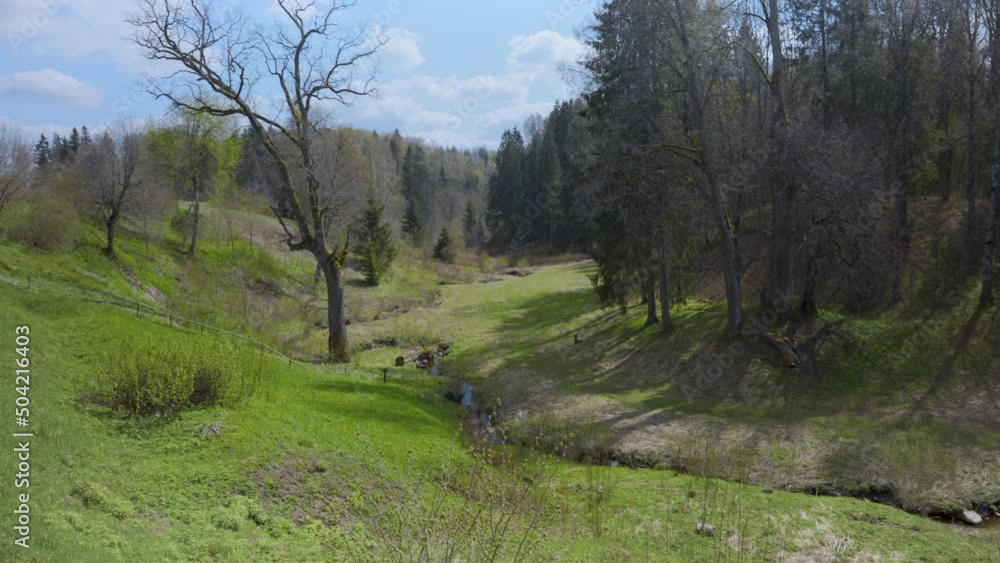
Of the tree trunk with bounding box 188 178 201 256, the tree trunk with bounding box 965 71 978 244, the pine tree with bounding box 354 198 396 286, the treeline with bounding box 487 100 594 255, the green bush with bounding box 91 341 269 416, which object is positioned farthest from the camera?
the treeline with bounding box 487 100 594 255

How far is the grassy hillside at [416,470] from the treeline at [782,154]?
3067mm

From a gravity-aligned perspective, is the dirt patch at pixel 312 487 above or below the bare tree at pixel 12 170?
below

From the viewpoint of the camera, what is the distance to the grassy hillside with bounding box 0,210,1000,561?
5.86 metres

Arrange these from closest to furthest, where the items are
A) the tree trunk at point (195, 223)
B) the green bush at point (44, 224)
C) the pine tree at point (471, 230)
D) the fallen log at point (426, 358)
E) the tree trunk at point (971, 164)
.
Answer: the tree trunk at point (971, 164)
the green bush at point (44, 224)
the fallen log at point (426, 358)
the tree trunk at point (195, 223)
the pine tree at point (471, 230)

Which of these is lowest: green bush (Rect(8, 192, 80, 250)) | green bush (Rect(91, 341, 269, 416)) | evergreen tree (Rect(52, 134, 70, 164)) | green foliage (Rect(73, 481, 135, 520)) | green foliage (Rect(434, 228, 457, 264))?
green foliage (Rect(73, 481, 135, 520))

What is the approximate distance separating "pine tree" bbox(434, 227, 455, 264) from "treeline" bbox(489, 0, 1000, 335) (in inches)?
1282

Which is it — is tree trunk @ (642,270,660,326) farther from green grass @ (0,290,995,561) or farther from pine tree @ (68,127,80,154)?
pine tree @ (68,127,80,154)

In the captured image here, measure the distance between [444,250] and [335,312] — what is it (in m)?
39.8

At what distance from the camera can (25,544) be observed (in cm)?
462

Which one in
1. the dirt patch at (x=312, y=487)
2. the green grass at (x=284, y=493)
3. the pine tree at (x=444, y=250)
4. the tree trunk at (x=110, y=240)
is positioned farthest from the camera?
the pine tree at (x=444, y=250)

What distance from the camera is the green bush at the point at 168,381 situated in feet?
27.0

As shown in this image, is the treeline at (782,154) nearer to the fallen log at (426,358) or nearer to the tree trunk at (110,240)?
the fallen log at (426,358)

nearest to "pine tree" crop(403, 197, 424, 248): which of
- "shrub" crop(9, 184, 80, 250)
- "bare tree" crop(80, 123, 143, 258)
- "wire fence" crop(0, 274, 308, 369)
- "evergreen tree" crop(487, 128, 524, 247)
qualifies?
"evergreen tree" crop(487, 128, 524, 247)

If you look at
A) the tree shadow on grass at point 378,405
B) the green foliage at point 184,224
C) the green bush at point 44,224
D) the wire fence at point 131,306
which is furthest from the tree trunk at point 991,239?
the green foliage at point 184,224
